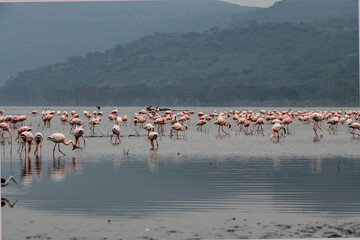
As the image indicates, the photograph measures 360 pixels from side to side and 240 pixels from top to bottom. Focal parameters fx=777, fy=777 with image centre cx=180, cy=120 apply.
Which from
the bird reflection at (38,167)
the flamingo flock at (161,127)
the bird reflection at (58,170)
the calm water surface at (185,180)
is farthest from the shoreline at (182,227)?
the flamingo flock at (161,127)

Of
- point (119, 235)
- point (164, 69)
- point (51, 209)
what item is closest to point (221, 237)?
point (119, 235)

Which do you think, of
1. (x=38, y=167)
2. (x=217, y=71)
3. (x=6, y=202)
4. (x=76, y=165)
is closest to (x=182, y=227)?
(x=6, y=202)

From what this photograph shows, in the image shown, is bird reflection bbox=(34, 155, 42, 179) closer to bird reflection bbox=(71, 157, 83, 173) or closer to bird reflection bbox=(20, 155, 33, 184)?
bird reflection bbox=(20, 155, 33, 184)

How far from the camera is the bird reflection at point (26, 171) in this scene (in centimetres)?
1570

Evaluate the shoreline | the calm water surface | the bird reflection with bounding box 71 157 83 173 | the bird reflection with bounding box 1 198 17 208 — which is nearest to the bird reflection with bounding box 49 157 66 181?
the calm water surface

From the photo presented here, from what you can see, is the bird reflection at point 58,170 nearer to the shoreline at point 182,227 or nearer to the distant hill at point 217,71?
the shoreline at point 182,227

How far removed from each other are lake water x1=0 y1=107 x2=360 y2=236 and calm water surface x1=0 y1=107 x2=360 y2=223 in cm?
2

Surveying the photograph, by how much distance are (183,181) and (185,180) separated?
0.19m

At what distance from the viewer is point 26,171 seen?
1750 centimetres

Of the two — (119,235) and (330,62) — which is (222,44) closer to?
(330,62)

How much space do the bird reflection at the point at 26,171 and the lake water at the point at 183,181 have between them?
0.02 m

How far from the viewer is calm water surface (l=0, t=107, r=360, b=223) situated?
11969mm

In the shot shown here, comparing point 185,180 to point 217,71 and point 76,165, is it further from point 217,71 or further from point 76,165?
point 217,71

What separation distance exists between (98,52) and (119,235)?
7440 inches
